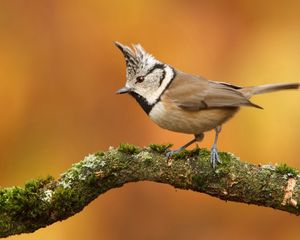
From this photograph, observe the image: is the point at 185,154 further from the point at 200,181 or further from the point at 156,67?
the point at 156,67

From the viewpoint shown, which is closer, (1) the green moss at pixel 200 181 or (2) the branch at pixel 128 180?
(2) the branch at pixel 128 180

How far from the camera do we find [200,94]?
492 centimetres

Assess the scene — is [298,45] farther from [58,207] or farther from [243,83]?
[58,207]

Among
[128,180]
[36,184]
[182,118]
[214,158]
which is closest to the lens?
[36,184]

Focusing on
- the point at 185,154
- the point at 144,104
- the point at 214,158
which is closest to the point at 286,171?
the point at 214,158

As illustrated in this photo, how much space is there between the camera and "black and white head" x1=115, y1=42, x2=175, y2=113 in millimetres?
4816

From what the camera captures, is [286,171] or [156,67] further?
[156,67]

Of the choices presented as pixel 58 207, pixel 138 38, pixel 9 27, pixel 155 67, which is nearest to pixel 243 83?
pixel 138 38

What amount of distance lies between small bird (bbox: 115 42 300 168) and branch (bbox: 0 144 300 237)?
2.15 feet

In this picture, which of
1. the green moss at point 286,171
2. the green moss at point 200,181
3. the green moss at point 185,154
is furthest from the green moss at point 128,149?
the green moss at point 286,171

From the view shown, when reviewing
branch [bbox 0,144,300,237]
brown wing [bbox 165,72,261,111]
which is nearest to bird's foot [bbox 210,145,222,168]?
branch [bbox 0,144,300,237]

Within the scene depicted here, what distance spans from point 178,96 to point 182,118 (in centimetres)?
19

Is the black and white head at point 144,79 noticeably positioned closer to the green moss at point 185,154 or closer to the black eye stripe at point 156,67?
the black eye stripe at point 156,67

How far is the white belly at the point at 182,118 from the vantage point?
15.6ft
